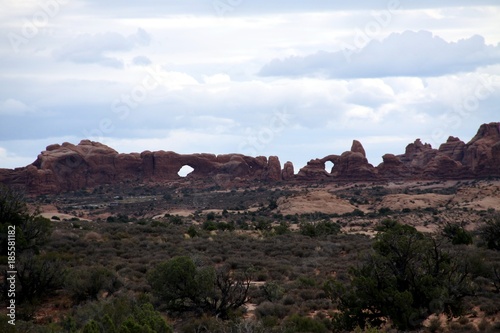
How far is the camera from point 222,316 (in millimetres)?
14977

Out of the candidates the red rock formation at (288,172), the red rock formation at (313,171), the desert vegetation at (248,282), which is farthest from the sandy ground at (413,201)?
the desert vegetation at (248,282)

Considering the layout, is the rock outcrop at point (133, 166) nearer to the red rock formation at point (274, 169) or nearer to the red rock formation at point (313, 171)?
the red rock formation at point (274, 169)

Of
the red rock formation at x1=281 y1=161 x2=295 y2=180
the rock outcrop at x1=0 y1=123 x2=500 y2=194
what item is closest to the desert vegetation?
the rock outcrop at x1=0 y1=123 x2=500 y2=194

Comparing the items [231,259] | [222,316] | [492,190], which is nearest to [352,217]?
[492,190]

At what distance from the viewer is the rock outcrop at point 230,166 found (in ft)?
275

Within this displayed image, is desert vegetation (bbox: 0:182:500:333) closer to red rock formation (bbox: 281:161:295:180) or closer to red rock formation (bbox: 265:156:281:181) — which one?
red rock formation (bbox: 281:161:295:180)

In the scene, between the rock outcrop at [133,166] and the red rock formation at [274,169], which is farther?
the red rock formation at [274,169]

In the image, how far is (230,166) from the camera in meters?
92.6

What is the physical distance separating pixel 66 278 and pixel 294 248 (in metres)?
11.9

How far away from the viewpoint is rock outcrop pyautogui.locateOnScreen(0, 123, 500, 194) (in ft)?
275

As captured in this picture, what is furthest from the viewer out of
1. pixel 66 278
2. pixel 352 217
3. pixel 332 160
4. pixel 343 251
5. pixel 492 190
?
pixel 332 160

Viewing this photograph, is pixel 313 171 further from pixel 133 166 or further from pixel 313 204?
pixel 313 204

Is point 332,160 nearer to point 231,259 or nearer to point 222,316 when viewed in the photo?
point 231,259

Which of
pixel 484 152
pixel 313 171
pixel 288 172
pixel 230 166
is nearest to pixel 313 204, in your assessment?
pixel 313 171
